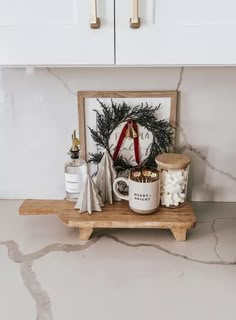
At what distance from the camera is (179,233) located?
100 cm

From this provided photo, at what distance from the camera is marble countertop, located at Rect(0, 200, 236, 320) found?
2.49 feet

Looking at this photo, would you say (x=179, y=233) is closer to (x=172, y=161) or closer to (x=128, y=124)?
(x=172, y=161)

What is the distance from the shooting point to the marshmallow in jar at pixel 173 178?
1018 mm

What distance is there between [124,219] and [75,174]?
0.22 meters

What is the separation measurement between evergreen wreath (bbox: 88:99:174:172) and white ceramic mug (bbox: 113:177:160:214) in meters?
0.17
